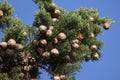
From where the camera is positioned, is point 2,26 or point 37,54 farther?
point 2,26

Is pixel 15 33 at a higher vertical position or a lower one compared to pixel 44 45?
higher

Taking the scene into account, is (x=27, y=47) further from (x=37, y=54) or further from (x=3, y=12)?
(x=3, y=12)

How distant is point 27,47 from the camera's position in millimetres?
6609

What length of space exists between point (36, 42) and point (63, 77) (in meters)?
0.80

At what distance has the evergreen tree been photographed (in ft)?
20.9

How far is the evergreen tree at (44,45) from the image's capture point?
6355mm

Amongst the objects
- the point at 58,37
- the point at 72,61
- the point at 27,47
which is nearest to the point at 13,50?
the point at 27,47

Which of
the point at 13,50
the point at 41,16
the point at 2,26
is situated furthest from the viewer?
the point at 2,26

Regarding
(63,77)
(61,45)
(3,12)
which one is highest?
(3,12)

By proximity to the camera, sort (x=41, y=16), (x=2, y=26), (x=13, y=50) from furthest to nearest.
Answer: (x=2, y=26), (x=41, y=16), (x=13, y=50)

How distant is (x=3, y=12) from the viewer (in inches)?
290

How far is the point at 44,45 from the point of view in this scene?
256 inches

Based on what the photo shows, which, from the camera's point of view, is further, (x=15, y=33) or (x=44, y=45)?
(x=44, y=45)

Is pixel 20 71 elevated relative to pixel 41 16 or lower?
lower
